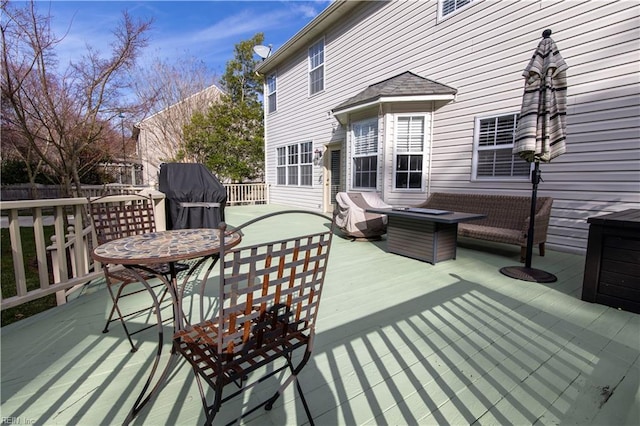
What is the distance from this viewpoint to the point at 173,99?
16219 mm

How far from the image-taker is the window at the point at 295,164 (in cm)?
958

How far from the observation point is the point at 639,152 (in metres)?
3.60

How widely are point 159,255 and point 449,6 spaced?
658cm

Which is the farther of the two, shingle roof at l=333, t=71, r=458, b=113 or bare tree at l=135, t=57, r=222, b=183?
bare tree at l=135, t=57, r=222, b=183

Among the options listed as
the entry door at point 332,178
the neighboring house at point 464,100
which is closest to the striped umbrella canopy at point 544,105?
the neighboring house at point 464,100

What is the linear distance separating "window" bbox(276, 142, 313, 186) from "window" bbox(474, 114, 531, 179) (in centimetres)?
531

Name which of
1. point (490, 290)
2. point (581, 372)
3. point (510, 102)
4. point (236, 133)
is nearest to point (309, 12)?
point (236, 133)

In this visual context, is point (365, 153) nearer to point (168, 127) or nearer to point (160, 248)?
point (160, 248)

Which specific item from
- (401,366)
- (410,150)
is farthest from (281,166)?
(401,366)

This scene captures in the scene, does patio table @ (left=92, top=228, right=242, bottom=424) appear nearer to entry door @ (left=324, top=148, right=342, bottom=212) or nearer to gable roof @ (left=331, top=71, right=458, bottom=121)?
gable roof @ (left=331, top=71, right=458, bottom=121)

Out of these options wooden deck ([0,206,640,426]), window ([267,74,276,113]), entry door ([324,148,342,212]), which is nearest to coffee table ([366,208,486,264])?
wooden deck ([0,206,640,426])

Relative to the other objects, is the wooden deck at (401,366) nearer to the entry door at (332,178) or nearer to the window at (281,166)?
the entry door at (332,178)

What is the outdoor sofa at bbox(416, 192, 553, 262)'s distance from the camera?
3.88 meters

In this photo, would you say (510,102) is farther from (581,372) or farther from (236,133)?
(236,133)
